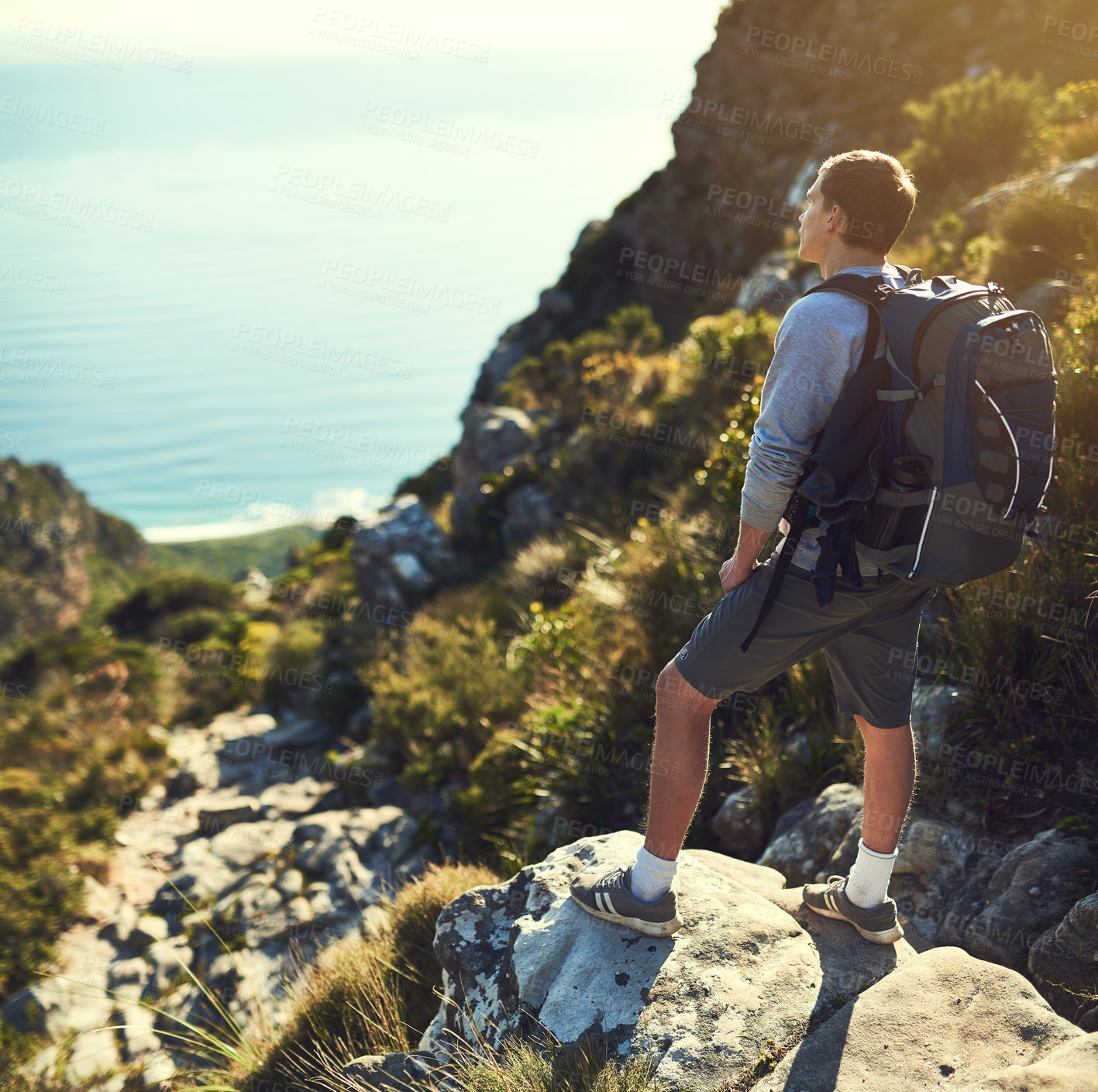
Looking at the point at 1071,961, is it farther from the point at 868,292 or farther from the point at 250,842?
the point at 250,842

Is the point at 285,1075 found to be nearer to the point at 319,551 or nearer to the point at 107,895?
the point at 107,895

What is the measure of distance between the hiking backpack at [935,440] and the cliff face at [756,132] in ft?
36.1

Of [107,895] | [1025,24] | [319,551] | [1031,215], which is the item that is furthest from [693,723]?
[1025,24]

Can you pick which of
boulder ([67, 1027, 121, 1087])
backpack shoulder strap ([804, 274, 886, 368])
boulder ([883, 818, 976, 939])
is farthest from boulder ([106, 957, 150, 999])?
backpack shoulder strap ([804, 274, 886, 368])

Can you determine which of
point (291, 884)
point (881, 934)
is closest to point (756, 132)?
point (291, 884)

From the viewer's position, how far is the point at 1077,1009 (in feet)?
7.30

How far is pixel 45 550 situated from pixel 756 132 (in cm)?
5535

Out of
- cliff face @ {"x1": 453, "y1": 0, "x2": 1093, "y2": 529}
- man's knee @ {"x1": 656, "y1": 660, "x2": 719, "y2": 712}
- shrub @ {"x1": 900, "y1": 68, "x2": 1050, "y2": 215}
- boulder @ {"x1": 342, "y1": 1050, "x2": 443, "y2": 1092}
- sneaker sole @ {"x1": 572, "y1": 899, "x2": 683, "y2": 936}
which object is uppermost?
cliff face @ {"x1": 453, "y1": 0, "x2": 1093, "y2": 529}

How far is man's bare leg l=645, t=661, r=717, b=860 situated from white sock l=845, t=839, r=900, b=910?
0.64 metres

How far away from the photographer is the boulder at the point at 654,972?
2.17m

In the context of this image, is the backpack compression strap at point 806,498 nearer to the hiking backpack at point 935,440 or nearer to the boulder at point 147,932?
the hiking backpack at point 935,440

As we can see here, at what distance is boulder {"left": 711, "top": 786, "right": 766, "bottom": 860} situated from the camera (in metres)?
3.90

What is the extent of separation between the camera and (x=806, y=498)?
201cm

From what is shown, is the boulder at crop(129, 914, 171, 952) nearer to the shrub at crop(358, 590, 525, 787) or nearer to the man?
the shrub at crop(358, 590, 525, 787)
